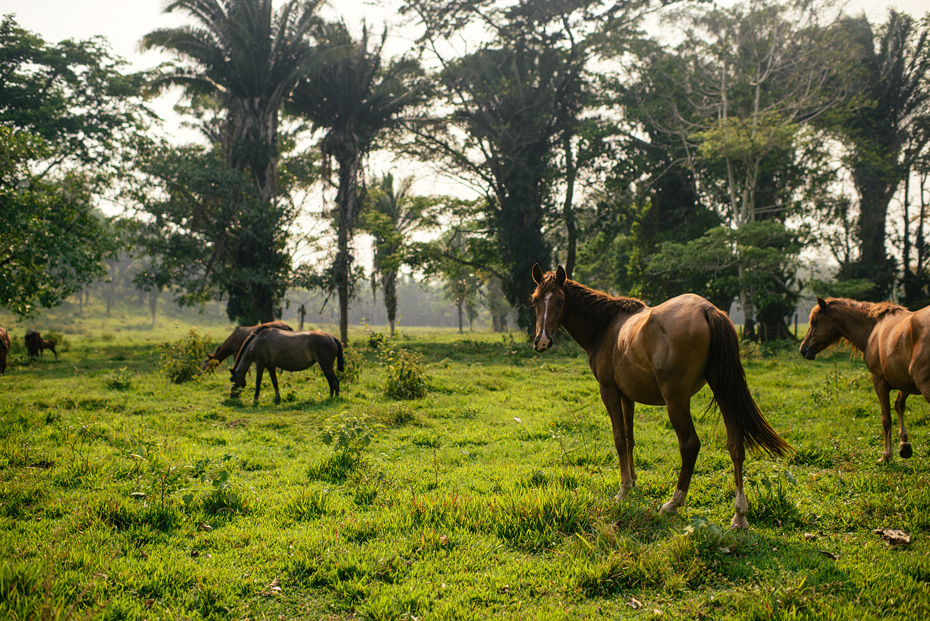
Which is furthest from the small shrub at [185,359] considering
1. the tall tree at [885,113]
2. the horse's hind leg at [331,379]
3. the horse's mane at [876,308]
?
the tall tree at [885,113]

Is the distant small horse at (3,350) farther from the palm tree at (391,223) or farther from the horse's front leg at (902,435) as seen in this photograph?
the horse's front leg at (902,435)

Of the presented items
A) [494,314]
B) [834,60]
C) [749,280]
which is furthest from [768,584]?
[494,314]

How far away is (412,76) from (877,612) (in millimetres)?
26402

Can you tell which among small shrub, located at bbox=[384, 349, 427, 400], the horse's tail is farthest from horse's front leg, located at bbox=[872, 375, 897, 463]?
small shrub, located at bbox=[384, 349, 427, 400]

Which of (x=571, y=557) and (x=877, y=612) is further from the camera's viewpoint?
(x=571, y=557)

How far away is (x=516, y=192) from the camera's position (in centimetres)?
2342

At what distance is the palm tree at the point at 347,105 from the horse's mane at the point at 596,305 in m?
18.5

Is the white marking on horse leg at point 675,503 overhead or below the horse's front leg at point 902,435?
below

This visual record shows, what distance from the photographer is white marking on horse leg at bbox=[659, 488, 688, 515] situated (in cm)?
438

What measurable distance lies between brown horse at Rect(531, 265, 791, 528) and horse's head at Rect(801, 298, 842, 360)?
393 cm

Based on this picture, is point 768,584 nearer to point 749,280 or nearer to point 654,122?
point 749,280

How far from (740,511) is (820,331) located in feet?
15.3

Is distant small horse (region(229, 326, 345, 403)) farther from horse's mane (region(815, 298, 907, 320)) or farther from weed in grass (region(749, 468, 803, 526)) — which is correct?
horse's mane (region(815, 298, 907, 320))

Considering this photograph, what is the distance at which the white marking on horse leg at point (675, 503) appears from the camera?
4.38 metres
